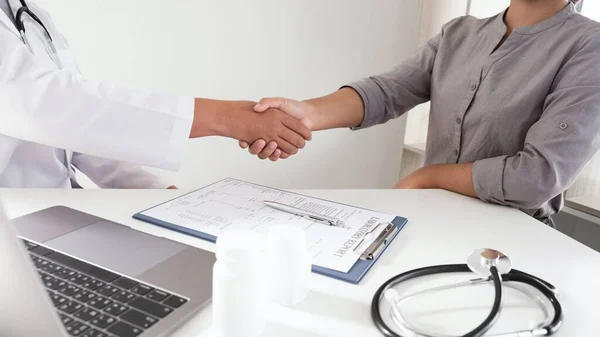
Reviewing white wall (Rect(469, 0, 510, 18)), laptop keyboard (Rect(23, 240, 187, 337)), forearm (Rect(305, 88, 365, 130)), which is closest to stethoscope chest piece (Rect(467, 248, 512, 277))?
laptop keyboard (Rect(23, 240, 187, 337))

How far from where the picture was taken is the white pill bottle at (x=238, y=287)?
0.46 meters

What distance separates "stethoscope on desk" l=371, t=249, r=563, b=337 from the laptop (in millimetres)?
201

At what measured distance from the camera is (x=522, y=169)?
92cm

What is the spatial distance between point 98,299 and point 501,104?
92cm

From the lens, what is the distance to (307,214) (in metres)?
0.78

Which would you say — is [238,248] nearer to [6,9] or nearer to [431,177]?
[431,177]

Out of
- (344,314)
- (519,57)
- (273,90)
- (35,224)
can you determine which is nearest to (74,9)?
(273,90)

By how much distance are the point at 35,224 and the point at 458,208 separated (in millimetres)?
722

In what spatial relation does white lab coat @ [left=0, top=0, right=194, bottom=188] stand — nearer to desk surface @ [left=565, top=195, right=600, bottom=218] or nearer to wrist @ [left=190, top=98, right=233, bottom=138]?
wrist @ [left=190, top=98, right=233, bottom=138]

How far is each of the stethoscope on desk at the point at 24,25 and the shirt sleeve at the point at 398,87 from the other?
710 mm

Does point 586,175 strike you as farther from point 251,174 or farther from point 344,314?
point 344,314

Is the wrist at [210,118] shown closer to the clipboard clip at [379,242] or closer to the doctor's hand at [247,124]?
the doctor's hand at [247,124]

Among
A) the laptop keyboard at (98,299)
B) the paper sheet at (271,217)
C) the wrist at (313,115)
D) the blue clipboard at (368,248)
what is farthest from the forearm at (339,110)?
the laptop keyboard at (98,299)

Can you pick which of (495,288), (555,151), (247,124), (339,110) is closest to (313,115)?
(339,110)
